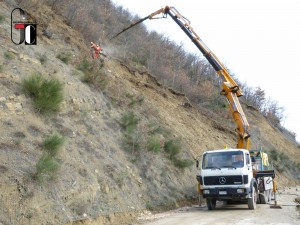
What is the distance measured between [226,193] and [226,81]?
7.37 metres

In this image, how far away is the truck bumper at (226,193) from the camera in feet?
47.3

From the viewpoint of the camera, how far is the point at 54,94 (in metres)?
13.0

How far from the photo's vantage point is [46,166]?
9.84 m

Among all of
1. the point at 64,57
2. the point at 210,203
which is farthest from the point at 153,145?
the point at 64,57

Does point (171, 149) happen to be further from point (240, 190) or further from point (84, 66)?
point (84, 66)

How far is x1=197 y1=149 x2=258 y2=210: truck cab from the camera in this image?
14.5 metres

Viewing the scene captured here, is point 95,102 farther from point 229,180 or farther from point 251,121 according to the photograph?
point 251,121

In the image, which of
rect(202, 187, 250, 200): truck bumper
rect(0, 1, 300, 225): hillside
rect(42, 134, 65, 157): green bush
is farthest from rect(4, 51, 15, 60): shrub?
rect(202, 187, 250, 200): truck bumper

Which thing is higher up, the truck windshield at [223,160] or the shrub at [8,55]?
the shrub at [8,55]

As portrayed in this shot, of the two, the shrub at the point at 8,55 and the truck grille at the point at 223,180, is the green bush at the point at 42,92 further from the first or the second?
the truck grille at the point at 223,180

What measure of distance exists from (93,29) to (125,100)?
26.2ft

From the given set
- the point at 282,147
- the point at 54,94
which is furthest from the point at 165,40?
the point at 54,94

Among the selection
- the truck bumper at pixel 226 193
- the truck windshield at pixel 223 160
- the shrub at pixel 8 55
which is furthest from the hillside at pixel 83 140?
the truck windshield at pixel 223 160

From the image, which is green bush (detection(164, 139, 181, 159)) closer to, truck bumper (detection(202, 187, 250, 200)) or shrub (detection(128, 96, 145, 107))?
shrub (detection(128, 96, 145, 107))
